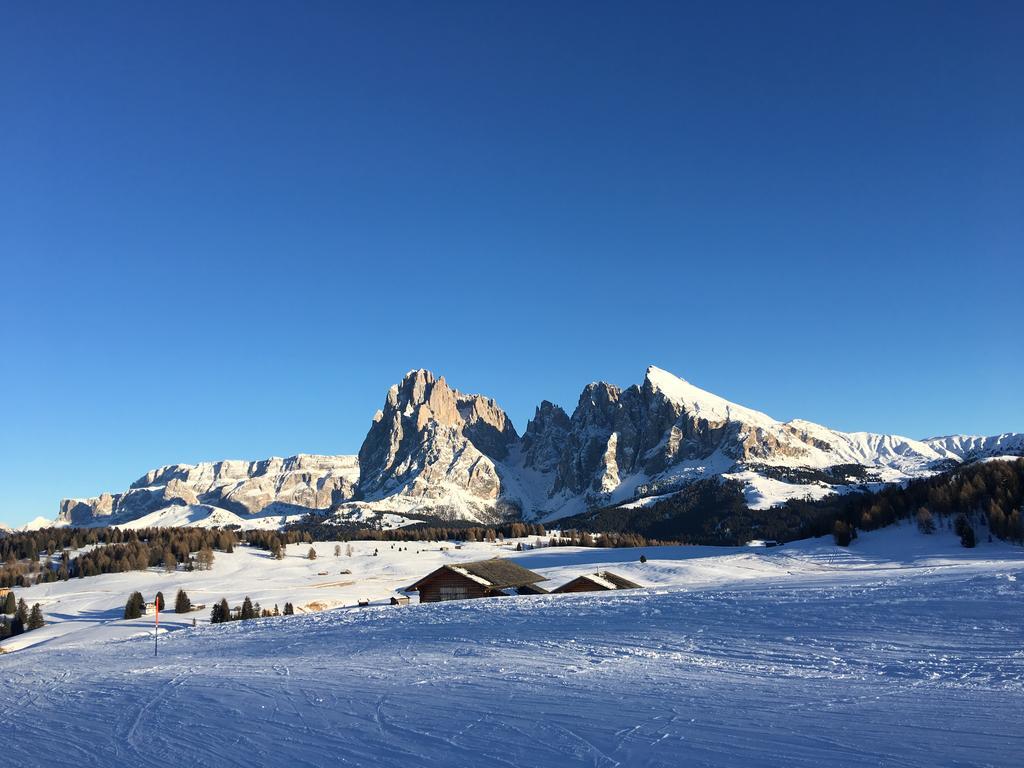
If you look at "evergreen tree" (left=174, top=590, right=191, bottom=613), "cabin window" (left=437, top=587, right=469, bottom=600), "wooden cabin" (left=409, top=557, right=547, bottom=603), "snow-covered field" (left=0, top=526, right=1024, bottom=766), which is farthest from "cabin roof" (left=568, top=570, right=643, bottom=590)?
"evergreen tree" (left=174, top=590, right=191, bottom=613)

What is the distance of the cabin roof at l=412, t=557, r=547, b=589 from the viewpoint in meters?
50.0

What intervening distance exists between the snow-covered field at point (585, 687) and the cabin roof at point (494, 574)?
16.8 m

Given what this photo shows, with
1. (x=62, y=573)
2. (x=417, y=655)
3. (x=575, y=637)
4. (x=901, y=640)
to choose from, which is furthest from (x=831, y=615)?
(x=62, y=573)

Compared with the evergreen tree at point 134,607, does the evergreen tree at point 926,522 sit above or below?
above

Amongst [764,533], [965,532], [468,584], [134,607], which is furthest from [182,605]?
[764,533]

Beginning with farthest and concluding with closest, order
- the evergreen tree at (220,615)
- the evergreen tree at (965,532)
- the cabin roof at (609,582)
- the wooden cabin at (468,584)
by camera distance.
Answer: the evergreen tree at (965,532) < the evergreen tree at (220,615) < the wooden cabin at (468,584) < the cabin roof at (609,582)

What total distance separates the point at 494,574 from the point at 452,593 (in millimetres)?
3690

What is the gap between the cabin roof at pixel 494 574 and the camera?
50000 millimetres

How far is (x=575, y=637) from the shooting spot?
22469mm

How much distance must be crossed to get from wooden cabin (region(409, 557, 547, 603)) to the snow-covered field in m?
16.6

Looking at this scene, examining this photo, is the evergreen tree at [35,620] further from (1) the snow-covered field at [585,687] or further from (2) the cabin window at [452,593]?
(1) the snow-covered field at [585,687]

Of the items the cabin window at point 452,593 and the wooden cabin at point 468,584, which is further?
the cabin window at point 452,593

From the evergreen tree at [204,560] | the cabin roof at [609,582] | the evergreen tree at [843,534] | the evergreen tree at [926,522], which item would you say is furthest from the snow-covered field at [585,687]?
the evergreen tree at [204,560]

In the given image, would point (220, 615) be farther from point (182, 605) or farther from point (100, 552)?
point (100, 552)
